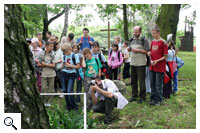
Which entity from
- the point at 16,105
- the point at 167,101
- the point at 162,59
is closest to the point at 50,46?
the point at 162,59

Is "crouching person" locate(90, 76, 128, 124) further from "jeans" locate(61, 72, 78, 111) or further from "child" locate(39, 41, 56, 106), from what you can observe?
"child" locate(39, 41, 56, 106)

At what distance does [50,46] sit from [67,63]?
666 mm

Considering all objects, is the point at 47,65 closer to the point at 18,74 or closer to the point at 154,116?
the point at 154,116

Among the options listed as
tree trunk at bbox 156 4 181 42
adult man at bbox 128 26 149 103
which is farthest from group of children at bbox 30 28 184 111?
tree trunk at bbox 156 4 181 42

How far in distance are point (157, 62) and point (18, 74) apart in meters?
4.17

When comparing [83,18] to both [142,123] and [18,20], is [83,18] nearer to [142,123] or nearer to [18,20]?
[142,123]

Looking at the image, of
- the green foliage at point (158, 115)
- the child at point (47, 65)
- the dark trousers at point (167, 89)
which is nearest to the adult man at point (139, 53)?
the green foliage at point (158, 115)

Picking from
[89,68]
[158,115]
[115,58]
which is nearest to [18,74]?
[89,68]

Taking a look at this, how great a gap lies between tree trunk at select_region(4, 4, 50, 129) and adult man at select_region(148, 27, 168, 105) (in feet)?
13.1

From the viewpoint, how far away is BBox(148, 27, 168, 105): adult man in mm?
5887

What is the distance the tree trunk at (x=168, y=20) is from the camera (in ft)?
32.8

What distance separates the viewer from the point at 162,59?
5.88m

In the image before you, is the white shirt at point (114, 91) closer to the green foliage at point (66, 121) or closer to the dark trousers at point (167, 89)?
the green foliage at point (66, 121)

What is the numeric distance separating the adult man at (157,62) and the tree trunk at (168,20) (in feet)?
13.6
